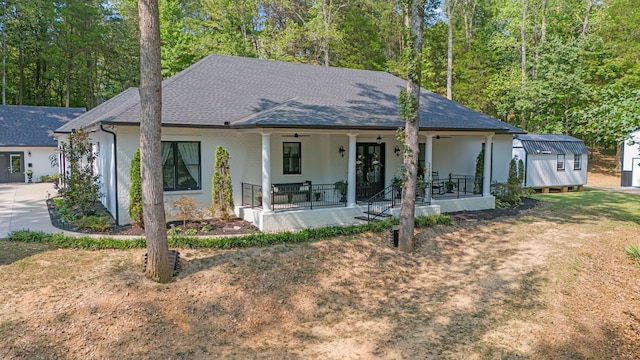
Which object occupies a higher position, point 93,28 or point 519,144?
point 93,28

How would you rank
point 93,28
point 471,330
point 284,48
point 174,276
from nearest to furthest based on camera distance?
point 471,330, point 174,276, point 284,48, point 93,28

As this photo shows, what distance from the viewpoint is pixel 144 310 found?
270 inches

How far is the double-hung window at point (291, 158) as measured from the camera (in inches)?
562

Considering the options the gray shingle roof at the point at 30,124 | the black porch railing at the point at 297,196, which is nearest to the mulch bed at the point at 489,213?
the black porch railing at the point at 297,196

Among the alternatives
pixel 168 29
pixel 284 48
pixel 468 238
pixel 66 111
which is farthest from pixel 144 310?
pixel 66 111

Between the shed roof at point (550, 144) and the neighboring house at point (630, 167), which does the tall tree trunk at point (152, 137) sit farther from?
the neighboring house at point (630, 167)

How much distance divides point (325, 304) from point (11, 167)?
Answer: 26822mm

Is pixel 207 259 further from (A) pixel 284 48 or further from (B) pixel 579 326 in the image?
(A) pixel 284 48

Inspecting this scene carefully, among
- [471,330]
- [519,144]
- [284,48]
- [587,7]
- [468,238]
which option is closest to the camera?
[471,330]

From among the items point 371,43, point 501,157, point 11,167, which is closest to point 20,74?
point 11,167

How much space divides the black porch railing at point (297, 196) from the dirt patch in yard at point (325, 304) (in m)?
2.53

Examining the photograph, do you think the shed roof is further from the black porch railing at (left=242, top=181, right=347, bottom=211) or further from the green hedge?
the green hedge

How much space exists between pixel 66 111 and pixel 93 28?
8865 millimetres

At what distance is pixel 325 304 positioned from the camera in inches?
314
